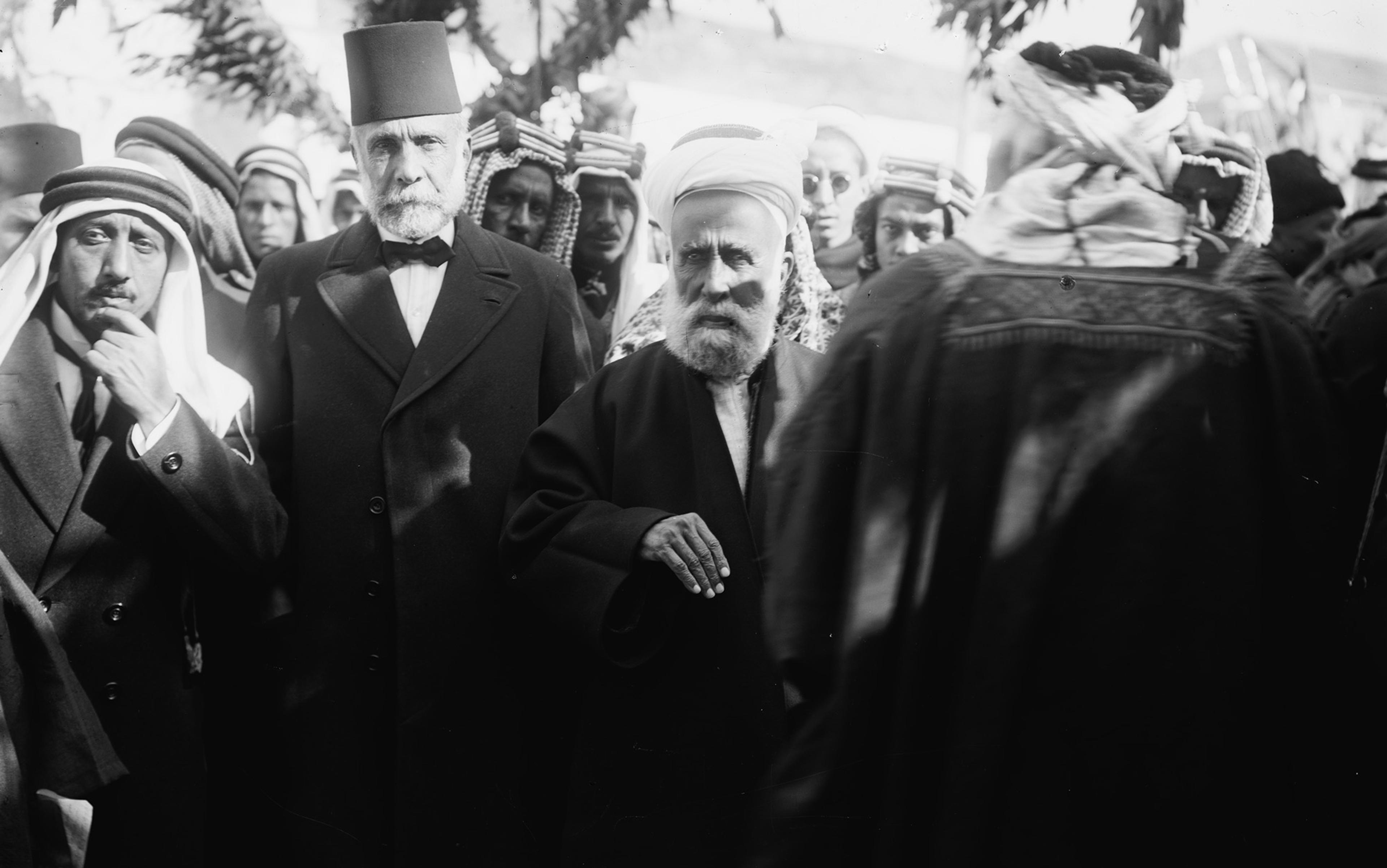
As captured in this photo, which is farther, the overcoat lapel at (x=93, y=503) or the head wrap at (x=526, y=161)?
the head wrap at (x=526, y=161)

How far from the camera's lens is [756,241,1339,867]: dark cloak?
2.66 metres

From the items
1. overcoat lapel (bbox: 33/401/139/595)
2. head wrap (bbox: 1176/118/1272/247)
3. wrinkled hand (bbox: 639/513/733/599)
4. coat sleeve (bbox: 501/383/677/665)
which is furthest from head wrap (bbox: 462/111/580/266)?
head wrap (bbox: 1176/118/1272/247)

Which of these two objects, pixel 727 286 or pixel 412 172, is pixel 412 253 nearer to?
pixel 412 172

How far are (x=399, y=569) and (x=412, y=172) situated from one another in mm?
1182

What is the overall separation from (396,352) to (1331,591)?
2.50 m

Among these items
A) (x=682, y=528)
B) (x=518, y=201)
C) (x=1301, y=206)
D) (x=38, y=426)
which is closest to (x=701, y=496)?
(x=682, y=528)

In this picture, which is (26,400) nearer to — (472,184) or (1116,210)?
(472,184)

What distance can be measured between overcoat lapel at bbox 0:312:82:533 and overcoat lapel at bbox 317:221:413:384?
0.80m

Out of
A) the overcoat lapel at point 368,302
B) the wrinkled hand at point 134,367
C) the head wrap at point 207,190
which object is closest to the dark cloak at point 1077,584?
the overcoat lapel at point 368,302

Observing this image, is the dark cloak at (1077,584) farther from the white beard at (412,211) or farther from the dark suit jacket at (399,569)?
the white beard at (412,211)

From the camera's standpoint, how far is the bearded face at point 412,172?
12.3 ft

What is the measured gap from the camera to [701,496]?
329cm

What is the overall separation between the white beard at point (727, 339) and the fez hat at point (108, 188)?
1.64m

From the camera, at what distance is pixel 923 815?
2750mm
